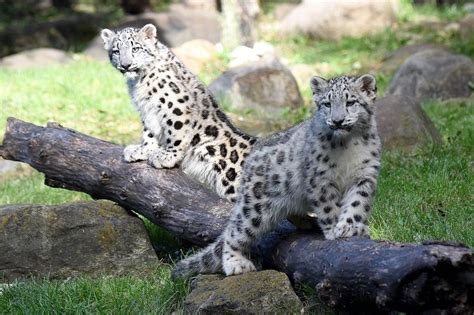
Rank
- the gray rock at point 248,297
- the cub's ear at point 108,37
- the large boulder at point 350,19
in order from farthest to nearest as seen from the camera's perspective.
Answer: the large boulder at point 350,19, the cub's ear at point 108,37, the gray rock at point 248,297

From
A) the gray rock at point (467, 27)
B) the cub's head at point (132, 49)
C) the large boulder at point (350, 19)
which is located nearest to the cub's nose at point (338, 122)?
the cub's head at point (132, 49)

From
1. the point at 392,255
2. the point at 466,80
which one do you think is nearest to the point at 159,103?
the point at 392,255

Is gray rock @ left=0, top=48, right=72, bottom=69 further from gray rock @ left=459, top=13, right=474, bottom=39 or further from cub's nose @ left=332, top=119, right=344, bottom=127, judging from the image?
cub's nose @ left=332, top=119, right=344, bottom=127

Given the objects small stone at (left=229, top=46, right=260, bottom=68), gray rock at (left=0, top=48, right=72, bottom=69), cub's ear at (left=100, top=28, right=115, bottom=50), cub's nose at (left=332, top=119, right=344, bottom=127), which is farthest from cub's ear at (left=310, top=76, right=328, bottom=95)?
gray rock at (left=0, top=48, right=72, bottom=69)

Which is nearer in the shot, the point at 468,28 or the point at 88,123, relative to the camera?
the point at 88,123

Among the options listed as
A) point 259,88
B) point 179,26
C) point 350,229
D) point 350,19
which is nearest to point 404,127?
point 259,88

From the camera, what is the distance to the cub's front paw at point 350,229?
20.3ft

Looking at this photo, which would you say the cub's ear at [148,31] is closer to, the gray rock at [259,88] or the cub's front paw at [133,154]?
the cub's front paw at [133,154]

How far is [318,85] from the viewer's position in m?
6.75

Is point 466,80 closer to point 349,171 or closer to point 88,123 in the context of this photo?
point 88,123

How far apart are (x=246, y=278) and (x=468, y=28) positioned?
48.7 ft

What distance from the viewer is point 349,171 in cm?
650

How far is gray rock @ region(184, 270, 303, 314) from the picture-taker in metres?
6.11

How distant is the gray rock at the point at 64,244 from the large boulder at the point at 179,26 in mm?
14717
